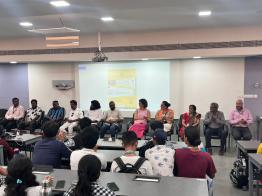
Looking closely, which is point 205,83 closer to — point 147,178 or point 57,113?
point 57,113

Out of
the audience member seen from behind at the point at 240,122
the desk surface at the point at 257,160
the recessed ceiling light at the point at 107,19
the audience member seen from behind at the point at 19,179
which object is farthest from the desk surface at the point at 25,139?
the audience member seen from behind at the point at 240,122

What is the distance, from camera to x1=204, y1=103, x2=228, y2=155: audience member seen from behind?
20.3 feet

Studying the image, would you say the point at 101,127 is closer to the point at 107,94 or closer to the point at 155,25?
the point at 107,94

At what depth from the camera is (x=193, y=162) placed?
2.95 metres

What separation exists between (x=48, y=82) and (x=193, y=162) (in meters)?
6.32

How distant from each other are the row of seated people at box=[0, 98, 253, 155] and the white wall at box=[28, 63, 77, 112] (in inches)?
28.1

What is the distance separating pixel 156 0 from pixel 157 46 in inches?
123

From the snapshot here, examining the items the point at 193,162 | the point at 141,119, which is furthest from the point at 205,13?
the point at 193,162

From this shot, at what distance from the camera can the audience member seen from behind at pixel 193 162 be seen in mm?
2926

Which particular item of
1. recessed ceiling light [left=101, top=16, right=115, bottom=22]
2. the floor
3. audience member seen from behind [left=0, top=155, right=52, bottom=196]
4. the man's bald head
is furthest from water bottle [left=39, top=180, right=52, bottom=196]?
the man's bald head

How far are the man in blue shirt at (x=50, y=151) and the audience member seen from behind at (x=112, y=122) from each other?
126 inches

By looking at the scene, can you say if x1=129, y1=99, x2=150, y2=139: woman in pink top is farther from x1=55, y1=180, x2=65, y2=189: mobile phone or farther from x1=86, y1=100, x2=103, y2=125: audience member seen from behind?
x1=55, y1=180, x2=65, y2=189: mobile phone

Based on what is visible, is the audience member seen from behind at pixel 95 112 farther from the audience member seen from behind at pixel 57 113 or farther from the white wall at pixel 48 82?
the white wall at pixel 48 82

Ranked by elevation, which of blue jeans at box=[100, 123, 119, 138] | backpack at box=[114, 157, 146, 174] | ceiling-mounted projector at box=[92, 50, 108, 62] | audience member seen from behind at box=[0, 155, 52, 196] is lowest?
blue jeans at box=[100, 123, 119, 138]
